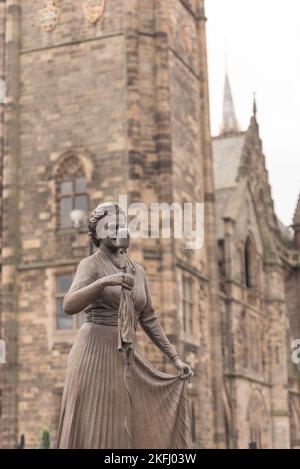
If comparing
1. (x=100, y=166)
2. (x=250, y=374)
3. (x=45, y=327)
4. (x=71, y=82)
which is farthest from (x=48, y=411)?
(x=250, y=374)

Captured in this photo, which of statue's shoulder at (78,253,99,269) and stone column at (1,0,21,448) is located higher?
stone column at (1,0,21,448)

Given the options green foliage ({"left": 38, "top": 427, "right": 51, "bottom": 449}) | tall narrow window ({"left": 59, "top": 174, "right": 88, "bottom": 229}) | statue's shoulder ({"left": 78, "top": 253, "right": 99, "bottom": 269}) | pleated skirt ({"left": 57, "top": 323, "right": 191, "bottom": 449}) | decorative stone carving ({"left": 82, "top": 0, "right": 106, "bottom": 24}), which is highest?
decorative stone carving ({"left": 82, "top": 0, "right": 106, "bottom": 24})

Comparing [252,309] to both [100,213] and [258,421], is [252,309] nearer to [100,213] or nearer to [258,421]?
[258,421]

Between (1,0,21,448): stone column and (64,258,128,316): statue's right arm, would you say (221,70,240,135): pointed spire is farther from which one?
(64,258,128,316): statue's right arm

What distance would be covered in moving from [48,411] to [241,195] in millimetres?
16111

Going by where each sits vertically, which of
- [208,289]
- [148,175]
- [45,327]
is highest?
[148,175]

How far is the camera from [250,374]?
37031 mm

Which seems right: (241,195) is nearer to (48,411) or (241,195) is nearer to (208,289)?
(208,289)

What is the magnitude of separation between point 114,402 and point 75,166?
2193cm

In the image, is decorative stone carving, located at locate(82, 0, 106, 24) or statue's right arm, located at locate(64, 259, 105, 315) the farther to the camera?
decorative stone carving, located at locate(82, 0, 106, 24)

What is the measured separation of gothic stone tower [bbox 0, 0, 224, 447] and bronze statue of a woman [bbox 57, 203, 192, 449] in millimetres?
19184

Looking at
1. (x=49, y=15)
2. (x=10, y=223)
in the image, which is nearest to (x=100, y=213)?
(x=10, y=223)

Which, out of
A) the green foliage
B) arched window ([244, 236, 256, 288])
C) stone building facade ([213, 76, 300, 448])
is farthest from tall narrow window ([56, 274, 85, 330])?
arched window ([244, 236, 256, 288])

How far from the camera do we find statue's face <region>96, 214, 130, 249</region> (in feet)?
20.0
